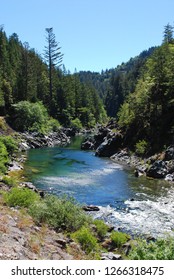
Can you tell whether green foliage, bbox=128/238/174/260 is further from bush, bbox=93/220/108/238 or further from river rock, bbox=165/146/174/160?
river rock, bbox=165/146/174/160

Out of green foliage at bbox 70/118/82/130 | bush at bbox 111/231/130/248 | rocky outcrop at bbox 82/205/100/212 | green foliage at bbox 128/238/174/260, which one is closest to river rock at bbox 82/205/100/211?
rocky outcrop at bbox 82/205/100/212

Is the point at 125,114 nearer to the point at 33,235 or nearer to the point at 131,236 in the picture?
the point at 131,236

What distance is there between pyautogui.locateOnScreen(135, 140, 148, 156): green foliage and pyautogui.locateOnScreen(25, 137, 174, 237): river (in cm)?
355

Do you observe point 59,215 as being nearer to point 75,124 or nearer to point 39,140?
point 39,140

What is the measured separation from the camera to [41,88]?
89062 millimetres

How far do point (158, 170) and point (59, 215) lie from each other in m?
20.0

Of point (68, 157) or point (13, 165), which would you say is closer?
point (13, 165)

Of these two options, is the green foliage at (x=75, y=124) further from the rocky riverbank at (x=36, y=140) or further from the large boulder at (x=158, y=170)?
the large boulder at (x=158, y=170)

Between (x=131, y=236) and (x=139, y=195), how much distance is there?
31.0ft

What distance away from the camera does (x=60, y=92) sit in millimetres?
93000

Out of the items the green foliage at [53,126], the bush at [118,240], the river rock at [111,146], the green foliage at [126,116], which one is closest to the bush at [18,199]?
the bush at [118,240]

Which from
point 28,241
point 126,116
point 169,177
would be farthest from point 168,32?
point 28,241

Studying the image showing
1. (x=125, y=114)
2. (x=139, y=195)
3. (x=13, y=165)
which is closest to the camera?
(x=139, y=195)
